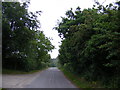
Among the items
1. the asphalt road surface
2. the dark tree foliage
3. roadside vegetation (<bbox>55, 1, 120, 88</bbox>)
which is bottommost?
the asphalt road surface

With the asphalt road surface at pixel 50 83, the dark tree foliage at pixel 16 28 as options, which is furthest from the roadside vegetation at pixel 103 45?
the dark tree foliage at pixel 16 28

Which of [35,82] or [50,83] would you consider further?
[35,82]

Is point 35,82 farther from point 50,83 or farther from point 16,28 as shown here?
point 16,28

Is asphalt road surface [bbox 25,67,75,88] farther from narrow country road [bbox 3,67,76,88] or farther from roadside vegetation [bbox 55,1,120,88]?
roadside vegetation [bbox 55,1,120,88]

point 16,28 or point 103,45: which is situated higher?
point 16,28

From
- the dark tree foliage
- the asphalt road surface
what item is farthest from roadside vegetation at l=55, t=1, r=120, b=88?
the dark tree foliage

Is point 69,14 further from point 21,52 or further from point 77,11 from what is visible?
point 21,52

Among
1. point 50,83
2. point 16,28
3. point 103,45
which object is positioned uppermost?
point 16,28

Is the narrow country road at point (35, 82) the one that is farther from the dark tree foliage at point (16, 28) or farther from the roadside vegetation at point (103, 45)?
the dark tree foliage at point (16, 28)

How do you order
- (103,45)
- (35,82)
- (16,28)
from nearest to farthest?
(103,45)
(35,82)
(16,28)

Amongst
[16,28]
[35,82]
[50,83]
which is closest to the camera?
[50,83]

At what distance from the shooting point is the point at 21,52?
29500mm

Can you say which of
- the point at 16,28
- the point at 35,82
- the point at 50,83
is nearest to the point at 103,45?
the point at 50,83

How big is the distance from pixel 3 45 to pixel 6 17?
4976mm
